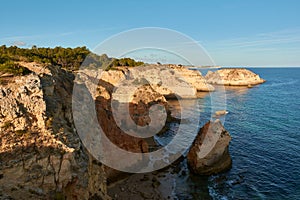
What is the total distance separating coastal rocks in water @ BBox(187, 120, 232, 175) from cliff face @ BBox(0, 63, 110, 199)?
1477cm

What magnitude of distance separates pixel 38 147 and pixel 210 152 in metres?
20.0

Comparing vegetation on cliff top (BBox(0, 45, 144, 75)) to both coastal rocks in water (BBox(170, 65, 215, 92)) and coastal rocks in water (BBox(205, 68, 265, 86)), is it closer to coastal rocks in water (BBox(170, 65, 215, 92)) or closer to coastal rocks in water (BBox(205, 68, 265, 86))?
coastal rocks in water (BBox(170, 65, 215, 92))

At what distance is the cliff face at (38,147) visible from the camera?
41.1 ft

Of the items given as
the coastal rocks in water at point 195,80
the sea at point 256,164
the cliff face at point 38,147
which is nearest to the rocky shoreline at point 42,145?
the cliff face at point 38,147

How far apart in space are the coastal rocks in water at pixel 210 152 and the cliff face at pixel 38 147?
14768 millimetres

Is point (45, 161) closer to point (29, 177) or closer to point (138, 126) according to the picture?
point (29, 177)

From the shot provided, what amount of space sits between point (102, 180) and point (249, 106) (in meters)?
58.3

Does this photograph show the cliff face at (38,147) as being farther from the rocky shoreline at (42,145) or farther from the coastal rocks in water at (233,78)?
the coastal rocks in water at (233,78)

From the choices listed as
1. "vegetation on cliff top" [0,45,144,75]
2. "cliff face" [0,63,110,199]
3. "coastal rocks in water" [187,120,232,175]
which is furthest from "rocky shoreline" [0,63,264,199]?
"vegetation on cliff top" [0,45,144,75]

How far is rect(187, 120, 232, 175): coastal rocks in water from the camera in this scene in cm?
2722

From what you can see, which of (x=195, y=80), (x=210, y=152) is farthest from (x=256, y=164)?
(x=195, y=80)

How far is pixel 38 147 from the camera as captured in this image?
1340 centimetres

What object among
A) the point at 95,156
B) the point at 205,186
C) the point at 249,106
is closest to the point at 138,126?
the point at 205,186

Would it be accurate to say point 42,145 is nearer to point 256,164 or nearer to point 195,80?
point 256,164
